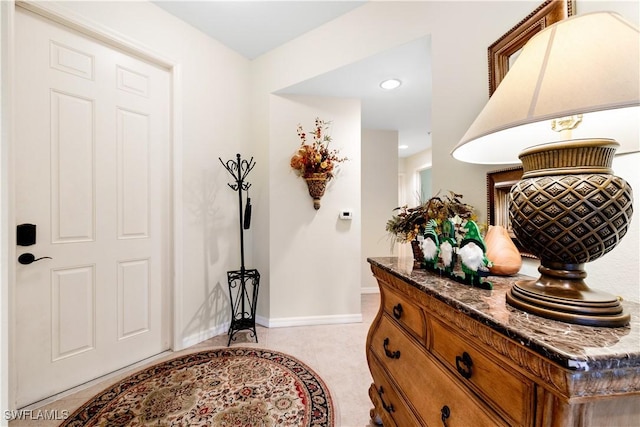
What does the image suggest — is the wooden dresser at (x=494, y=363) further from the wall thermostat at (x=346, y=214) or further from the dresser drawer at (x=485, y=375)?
the wall thermostat at (x=346, y=214)

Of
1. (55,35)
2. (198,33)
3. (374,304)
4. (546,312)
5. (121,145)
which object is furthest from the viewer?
(374,304)

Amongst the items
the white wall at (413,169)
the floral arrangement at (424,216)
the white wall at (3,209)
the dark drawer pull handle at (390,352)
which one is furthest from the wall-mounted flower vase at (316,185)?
the white wall at (413,169)

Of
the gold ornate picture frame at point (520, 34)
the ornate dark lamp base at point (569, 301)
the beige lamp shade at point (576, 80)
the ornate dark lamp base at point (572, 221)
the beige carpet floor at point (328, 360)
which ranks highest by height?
the gold ornate picture frame at point (520, 34)

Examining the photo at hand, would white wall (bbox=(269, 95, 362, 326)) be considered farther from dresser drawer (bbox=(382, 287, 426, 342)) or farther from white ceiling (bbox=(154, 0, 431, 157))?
dresser drawer (bbox=(382, 287, 426, 342))

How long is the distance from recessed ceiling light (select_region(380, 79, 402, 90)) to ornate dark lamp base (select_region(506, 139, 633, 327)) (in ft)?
6.72

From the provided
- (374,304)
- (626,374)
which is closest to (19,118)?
(626,374)

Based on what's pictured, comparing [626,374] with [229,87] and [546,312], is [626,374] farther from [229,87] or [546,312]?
[229,87]

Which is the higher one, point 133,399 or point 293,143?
point 293,143

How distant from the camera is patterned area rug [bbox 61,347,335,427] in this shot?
143 centimetres

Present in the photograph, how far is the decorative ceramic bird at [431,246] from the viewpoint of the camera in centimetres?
103

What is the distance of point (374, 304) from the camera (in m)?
3.44

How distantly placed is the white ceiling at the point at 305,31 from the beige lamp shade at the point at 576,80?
1370 millimetres

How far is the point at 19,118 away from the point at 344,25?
230 cm

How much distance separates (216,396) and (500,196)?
200cm
